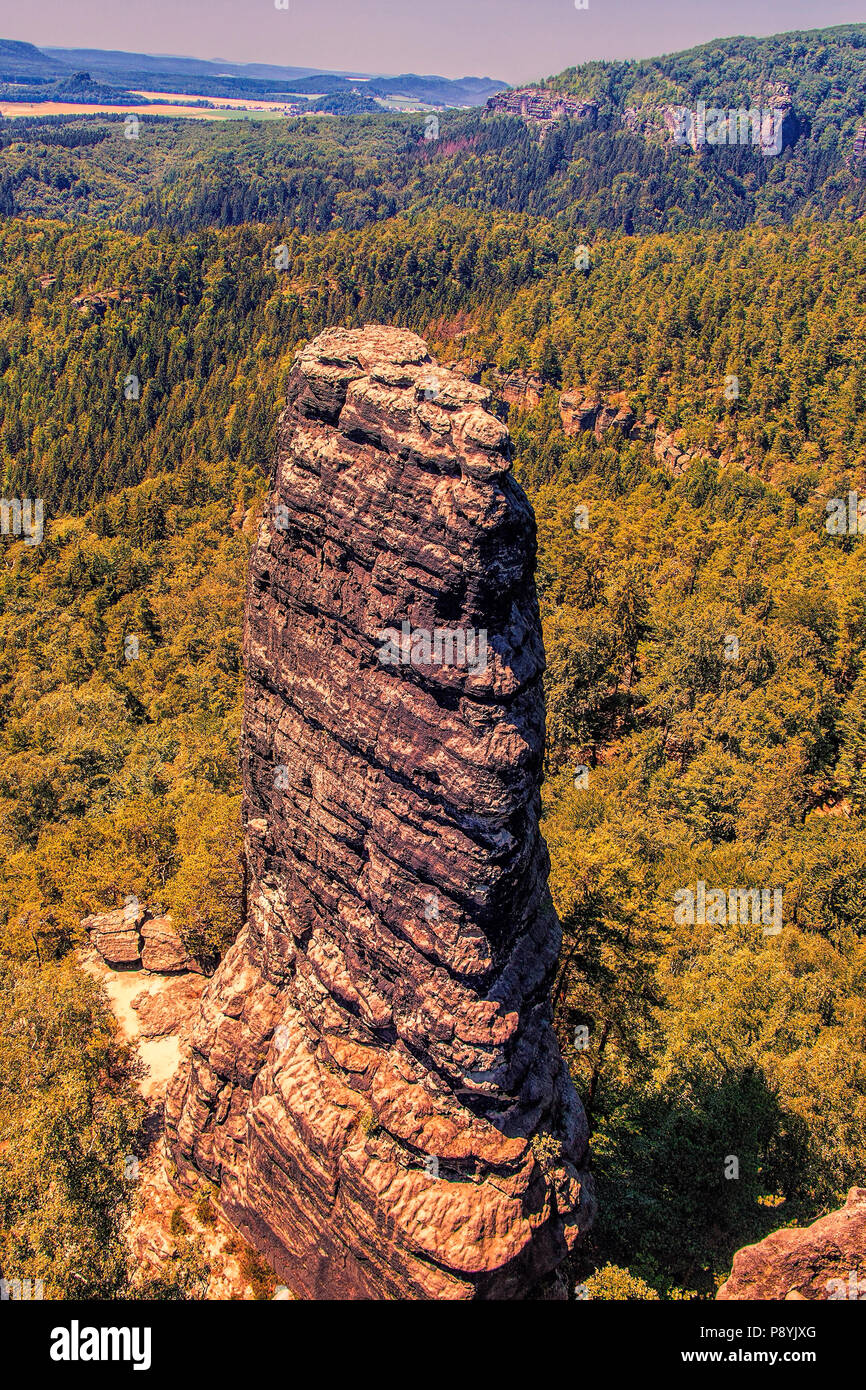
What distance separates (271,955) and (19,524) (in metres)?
149

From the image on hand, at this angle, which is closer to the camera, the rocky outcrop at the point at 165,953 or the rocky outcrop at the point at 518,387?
the rocky outcrop at the point at 165,953

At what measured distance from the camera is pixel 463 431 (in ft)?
68.4

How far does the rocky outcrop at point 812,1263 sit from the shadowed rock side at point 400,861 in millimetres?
5614

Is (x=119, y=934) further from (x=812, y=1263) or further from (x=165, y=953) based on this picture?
(x=812, y=1263)

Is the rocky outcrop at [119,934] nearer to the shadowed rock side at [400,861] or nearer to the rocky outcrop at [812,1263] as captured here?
the shadowed rock side at [400,861]

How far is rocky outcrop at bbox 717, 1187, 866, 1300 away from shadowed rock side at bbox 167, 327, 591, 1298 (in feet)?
18.4

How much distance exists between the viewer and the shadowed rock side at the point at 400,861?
2164cm

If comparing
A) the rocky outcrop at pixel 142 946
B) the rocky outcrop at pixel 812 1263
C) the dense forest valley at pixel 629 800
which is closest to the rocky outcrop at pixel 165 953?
the rocky outcrop at pixel 142 946

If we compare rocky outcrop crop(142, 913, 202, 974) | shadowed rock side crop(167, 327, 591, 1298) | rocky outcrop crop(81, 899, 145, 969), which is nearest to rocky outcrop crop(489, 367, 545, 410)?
rocky outcrop crop(81, 899, 145, 969)

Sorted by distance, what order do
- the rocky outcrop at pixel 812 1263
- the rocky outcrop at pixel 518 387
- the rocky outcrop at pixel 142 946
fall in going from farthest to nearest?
the rocky outcrop at pixel 518 387
the rocky outcrop at pixel 142 946
the rocky outcrop at pixel 812 1263

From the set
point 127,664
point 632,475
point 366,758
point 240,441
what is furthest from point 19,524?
point 366,758

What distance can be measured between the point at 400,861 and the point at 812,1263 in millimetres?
14262

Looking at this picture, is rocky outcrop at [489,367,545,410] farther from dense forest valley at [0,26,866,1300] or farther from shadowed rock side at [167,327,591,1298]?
shadowed rock side at [167,327,591,1298]

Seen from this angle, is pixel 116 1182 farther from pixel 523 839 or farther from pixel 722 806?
pixel 722 806
